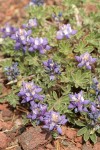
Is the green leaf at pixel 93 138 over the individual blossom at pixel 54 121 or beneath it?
beneath

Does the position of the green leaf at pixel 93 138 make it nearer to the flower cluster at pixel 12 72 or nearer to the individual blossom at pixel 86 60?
the individual blossom at pixel 86 60

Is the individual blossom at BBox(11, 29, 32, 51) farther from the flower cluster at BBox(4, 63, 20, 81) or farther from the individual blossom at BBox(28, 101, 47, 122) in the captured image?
the individual blossom at BBox(28, 101, 47, 122)

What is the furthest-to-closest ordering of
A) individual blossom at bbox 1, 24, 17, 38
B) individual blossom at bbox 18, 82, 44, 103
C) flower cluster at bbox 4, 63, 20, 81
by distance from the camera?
individual blossom at bbox 1, 24, 17, 38 < flower cluster at bbox 4, 63, 20, 81 < individual blossom at bbox 18, 82, 44, 103

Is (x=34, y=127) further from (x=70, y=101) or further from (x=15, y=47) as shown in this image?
(x=15, y=47)

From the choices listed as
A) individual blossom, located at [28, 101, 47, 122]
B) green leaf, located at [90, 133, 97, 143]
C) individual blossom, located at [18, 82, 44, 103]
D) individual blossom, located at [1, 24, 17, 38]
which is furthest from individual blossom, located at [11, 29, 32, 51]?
green leaf, located at [90, 133, 97, 143]

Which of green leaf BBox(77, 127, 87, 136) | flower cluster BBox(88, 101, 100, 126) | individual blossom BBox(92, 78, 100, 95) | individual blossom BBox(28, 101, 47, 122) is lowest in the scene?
green leaf BBox(77, 127, 87, 136)

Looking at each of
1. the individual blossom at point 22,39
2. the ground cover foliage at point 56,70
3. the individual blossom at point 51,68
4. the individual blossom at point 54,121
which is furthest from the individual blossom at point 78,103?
the individual blossom at point 22,39

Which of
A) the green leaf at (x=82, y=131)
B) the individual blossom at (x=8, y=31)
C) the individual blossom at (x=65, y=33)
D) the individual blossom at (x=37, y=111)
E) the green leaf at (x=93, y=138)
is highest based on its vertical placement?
the individual blossom at (x=65, y=33)

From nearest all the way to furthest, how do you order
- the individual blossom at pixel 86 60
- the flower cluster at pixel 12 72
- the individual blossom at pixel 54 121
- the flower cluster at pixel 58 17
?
the individual blossom at pixel 54 121, the individual blossom at pixel 86 60, the flower cluster at pixel 12 72, the flower cluster at pixel 58 17
